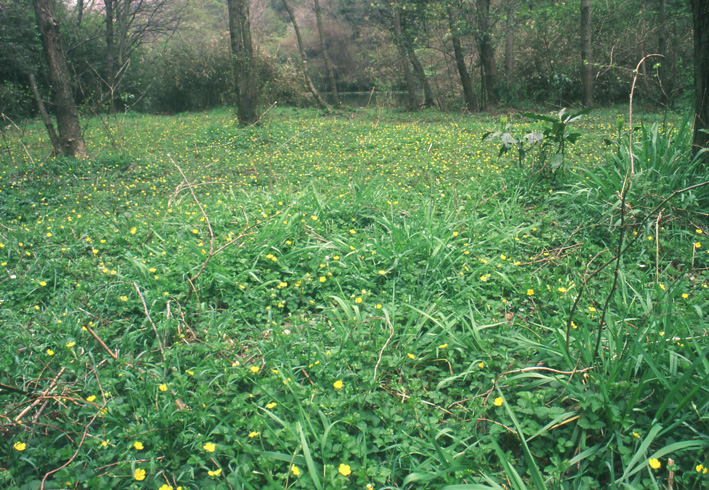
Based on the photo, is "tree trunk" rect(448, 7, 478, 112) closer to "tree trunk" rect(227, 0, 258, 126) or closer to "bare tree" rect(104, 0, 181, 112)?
"tree trunk" rect(227, 0, 258, 126)

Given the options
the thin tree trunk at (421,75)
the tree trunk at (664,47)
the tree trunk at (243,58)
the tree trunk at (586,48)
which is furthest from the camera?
the thin tree trunk at (421,75)

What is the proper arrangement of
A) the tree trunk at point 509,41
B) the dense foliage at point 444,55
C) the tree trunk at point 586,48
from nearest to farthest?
the tree trunk at point 586,48 → the dense foliage at point 444,55 → the tree trunk at point 509,41

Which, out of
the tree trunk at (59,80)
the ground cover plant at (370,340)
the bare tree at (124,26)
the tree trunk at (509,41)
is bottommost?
the ground cover plant at (370,340)

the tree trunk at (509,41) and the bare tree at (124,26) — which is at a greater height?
the bare tree at (124,26)

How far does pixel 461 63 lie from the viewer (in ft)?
42.4

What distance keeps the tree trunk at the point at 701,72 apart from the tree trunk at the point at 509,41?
30.9ft

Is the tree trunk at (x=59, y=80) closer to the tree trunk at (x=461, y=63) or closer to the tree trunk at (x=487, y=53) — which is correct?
the tree trunk at (x=461, y=63)

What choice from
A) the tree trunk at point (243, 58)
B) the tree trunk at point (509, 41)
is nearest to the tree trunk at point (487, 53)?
the tree trunk at point (509, 41)

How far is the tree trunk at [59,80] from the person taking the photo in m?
6.74

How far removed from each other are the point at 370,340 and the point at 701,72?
3.72 m

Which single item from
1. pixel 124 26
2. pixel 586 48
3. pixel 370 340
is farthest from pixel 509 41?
pixel 370 340

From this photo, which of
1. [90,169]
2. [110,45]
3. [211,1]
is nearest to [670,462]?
[90,169]

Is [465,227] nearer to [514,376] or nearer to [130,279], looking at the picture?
[514,376]

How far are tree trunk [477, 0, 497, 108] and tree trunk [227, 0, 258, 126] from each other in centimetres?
619
